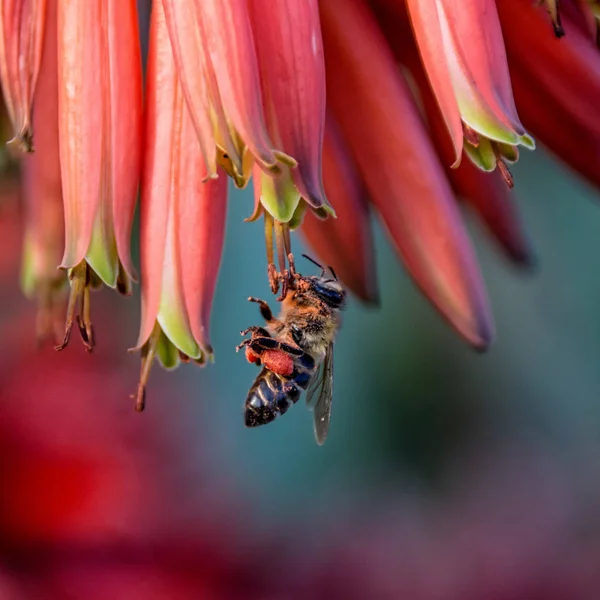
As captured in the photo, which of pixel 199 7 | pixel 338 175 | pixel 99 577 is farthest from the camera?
pixel 99 577

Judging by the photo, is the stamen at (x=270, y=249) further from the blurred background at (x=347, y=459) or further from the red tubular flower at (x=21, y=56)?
the blurred background at (x=347, y=459)

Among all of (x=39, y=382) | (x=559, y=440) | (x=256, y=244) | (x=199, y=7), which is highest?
(x=199, y=7)

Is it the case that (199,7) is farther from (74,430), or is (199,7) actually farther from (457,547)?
(457,547)

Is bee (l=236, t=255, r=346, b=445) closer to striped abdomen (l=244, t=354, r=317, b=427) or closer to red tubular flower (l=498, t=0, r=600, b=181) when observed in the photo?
striped abdomen (l=244, t=354, r=317, b=427)

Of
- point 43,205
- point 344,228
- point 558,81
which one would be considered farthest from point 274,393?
point 558,81

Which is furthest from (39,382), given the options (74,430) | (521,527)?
(521,527)

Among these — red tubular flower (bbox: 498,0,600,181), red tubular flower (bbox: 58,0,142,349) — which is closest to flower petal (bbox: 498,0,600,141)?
red tubular flower (bbox: 498,0,600,181)
